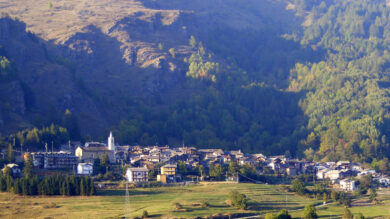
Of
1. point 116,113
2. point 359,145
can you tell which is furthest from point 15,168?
point 359,145

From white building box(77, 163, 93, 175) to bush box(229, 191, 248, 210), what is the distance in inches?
851

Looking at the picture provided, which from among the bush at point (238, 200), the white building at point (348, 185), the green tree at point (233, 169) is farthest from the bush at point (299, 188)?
the bush at point (238, 200)

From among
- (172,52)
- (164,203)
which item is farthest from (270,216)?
(172,52)

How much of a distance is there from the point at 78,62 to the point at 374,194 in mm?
92039

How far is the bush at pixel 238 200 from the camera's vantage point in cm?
8794

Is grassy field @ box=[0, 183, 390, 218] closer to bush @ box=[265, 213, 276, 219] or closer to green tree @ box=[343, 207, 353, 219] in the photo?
green tree @ box=[343, 207, 353, 219]

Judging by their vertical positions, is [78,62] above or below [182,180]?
above

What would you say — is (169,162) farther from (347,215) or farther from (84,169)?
(347,215)

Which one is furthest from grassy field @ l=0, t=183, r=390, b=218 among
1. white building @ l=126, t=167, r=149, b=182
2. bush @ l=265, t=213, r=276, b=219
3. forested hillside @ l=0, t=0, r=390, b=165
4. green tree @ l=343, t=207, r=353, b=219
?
forested hillside @ l=0, t=0, r=390, b=165

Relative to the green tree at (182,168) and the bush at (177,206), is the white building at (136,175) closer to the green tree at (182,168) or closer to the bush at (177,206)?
the green tree at (182,168)

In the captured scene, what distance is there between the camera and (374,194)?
342 ft

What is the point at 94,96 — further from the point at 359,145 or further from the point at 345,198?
the point at 345,198

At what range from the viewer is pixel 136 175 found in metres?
99.8

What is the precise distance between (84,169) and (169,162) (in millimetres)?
15124
